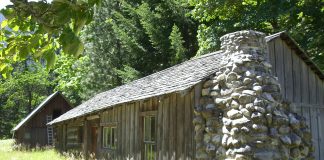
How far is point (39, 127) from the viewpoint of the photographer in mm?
34375

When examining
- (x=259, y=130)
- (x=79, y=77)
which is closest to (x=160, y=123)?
(x=259, y=130)

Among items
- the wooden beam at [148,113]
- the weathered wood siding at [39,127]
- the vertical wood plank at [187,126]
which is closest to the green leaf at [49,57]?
the vertical wood plank at [187,126]

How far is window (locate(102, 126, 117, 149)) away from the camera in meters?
15.7

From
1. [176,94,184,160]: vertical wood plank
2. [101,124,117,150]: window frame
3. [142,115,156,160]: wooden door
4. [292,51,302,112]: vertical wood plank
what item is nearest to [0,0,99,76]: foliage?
[176,94,184,160]: vertical wood plank

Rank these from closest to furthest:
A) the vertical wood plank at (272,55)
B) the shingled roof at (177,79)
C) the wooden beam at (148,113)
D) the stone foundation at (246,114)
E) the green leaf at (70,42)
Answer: the green leaf at (70,42), the stone foundation at (246,114), the shingled roof at (177,79), the vertical wood plank at (272,55), the wooden beam at (148,113)

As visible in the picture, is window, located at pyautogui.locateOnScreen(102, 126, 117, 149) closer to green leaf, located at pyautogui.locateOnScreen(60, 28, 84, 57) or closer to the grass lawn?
the grass lawn

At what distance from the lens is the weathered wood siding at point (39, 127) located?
3328cm

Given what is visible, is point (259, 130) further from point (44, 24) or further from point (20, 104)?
point (20, 104)

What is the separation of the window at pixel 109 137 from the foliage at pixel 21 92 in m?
31.8

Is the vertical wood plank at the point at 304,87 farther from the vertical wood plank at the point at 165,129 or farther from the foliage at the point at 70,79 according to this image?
the foliage at the point at 70,79

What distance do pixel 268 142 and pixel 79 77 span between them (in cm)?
3145

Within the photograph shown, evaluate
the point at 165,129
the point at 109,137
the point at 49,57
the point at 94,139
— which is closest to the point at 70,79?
the point at 94,139

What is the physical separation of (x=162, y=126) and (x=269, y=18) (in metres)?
9.14

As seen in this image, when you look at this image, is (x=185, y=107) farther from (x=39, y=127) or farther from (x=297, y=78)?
(x=39, y=127)
